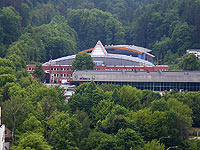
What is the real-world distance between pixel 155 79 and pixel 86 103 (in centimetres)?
2042

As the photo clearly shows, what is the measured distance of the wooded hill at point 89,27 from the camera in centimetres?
9469

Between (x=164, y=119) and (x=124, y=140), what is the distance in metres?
6.96

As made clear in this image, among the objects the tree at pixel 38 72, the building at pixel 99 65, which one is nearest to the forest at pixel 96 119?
the tree at pixel 38 72

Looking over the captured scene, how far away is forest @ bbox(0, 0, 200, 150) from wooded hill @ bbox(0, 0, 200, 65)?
22cm

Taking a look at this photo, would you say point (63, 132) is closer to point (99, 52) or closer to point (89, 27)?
point (99, 52)

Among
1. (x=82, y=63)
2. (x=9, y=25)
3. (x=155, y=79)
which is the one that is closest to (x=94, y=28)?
(x=9, y=25)

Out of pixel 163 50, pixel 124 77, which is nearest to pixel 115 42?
pixel 163 50

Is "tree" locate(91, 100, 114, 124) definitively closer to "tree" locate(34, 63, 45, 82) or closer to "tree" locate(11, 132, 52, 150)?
"tree" locate(11, 132, 52, 150)

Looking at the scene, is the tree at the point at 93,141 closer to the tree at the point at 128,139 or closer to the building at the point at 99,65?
the tree at the point at 128,139

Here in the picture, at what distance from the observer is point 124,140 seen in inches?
1704

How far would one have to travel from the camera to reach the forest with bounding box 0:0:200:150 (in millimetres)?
43812

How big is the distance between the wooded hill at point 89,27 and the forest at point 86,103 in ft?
0.71

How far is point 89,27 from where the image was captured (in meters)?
128

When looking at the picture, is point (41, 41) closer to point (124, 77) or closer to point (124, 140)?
point (124, 77)
